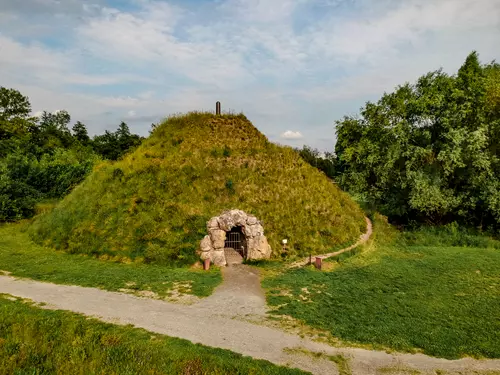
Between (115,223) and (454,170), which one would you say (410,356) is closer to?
(115,223)

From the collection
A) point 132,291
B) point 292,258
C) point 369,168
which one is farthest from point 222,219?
point 369,168

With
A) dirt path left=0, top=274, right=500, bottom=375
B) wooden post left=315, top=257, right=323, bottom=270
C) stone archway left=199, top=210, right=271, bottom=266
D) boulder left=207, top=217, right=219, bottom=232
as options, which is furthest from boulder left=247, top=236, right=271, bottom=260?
wooden post left=315, top=257, right=323, bottom=270

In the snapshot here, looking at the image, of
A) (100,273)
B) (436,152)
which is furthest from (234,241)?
(436,152)

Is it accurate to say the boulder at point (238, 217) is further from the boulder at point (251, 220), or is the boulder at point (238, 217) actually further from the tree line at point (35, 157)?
the tree line at point (35, 157)

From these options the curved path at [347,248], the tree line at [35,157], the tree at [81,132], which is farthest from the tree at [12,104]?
the curved path at [347,248]

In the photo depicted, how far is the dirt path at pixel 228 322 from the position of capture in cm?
1012

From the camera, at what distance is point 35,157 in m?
47.9

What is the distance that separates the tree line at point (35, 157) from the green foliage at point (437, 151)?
34.4 metres

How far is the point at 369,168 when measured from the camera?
32406mm

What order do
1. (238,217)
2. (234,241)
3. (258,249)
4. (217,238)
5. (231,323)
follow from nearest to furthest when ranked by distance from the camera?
(231,323)
(217,238)
(258,249)
(238,217)
(234,241)

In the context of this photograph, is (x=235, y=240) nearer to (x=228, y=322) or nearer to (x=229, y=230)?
(x=229, y=230)

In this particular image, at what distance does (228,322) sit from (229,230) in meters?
8.53

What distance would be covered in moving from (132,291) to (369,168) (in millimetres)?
25748

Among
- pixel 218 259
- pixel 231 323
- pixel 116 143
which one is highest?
pixel 116 143
